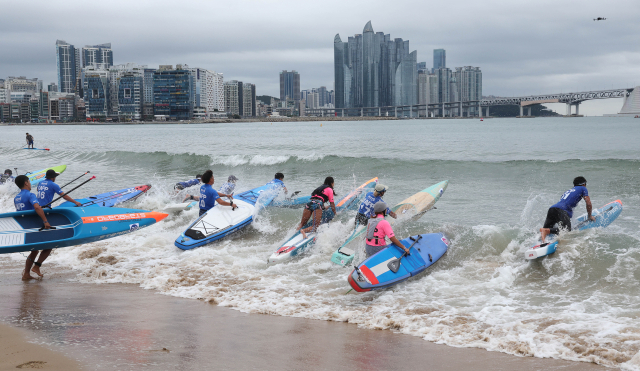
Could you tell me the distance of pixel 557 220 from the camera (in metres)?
8.82

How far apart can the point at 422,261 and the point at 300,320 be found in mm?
2621

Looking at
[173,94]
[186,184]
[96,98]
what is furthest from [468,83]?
[186,184]

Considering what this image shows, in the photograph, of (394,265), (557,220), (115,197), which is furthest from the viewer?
(115,197)

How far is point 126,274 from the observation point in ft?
28.3

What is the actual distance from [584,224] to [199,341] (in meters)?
7.75

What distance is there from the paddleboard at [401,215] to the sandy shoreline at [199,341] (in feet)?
8.00

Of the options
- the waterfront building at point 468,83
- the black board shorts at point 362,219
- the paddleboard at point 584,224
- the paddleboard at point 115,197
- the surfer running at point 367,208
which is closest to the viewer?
the paddleboard at point 584,224

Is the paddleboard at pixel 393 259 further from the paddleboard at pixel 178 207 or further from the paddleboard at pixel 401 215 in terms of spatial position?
the paddleboard at pixel 178 207

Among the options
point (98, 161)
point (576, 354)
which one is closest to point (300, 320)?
point (576, 354)

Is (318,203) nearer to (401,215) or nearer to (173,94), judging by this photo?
(401,215)

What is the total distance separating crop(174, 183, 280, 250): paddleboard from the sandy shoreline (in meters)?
3.16

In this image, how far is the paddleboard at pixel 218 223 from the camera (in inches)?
404

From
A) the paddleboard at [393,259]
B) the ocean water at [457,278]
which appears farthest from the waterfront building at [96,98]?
the paddleboard at [393,259]

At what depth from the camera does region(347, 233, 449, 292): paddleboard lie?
7.10m
